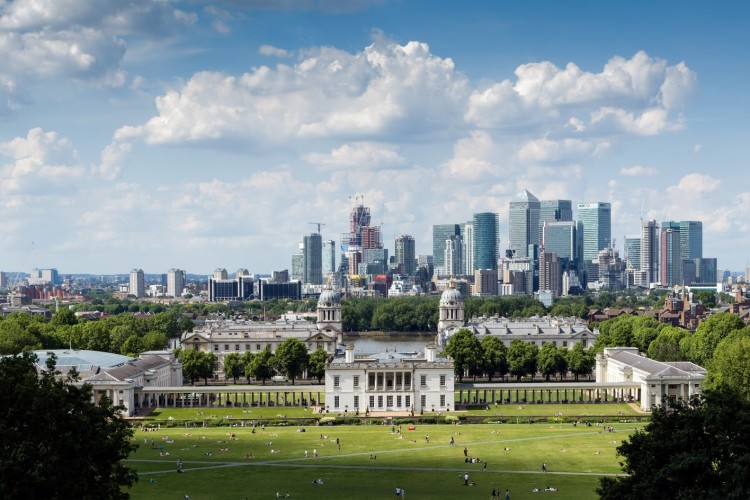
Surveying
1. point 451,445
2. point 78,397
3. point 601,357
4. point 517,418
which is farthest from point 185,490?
point 601,357

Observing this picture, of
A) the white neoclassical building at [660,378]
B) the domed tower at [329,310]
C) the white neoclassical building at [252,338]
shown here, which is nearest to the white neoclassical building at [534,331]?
the domed tower at [329,310]

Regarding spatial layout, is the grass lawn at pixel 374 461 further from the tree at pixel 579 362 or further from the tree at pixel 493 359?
the tree at pixel 579 362

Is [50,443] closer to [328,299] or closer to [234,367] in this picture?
[234,367]

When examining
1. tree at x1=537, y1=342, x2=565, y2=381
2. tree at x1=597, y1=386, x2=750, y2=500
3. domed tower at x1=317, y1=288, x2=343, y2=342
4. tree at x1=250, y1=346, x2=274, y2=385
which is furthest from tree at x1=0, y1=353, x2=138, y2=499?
domed tower at x1=317, y1=288, x2=343, y2=342

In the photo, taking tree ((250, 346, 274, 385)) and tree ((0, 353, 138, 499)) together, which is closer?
tree ((0, 353, 138, 499))

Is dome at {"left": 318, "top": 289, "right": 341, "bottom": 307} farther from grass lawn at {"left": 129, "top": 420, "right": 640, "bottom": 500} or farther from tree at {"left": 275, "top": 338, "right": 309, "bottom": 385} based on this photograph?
grass lawn at {"left": 129, "top": 420, "right": 640, "bottom": 500}


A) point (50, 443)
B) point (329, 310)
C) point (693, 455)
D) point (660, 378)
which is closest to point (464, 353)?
point (660, 378)
